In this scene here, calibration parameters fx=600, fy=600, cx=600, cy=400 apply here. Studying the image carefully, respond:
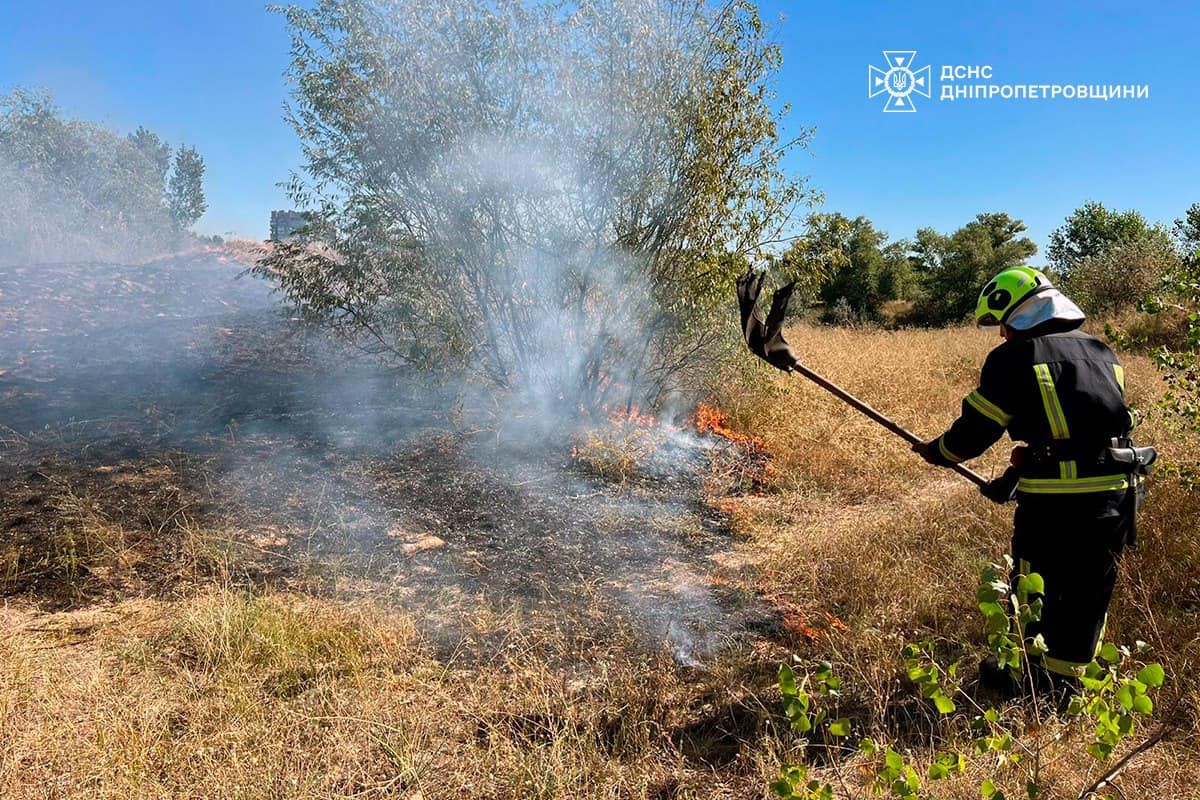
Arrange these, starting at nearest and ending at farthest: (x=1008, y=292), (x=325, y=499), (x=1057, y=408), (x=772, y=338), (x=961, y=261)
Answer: (x=1057, y=408), (x=1008, y=292), (x=772, y=338), (x=325, y=499), (x=961, y=261)

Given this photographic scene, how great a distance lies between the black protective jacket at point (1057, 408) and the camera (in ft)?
7.21

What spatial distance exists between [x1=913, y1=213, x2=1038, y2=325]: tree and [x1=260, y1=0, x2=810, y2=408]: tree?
58.3 ft

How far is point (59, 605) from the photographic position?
3031 mm

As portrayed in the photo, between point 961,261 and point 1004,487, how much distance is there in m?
23.3

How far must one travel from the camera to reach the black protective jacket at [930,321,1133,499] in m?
2.20

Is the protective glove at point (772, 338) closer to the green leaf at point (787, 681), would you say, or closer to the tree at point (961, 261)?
the green leaf at point (787, 681)

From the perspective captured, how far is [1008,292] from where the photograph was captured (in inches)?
96.9

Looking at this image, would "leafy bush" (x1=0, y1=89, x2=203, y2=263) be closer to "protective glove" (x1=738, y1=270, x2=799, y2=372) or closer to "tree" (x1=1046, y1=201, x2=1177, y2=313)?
"protective glove" (x1=738, y1=270, x2=799, y2=372)

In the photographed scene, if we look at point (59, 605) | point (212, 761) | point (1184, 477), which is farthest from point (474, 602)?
point (1184, 477)

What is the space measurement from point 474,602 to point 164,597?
62.6 inches

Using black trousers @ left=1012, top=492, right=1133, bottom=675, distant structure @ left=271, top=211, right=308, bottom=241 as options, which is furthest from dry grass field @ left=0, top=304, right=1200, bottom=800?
distant structure @ left=271, top=211, right=308, bottom=241

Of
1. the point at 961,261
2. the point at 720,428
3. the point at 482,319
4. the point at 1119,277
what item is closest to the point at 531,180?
the point at 482,319

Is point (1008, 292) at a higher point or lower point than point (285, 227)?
lower

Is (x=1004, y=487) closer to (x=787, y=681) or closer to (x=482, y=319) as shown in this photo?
(x=787, y=681)
